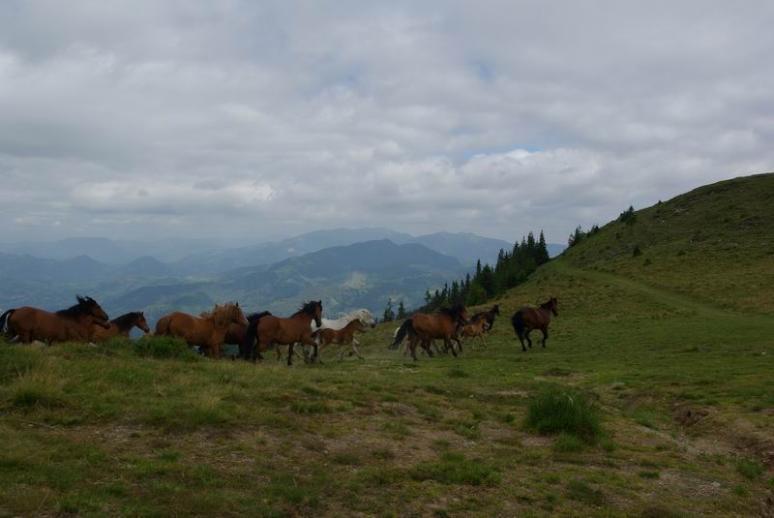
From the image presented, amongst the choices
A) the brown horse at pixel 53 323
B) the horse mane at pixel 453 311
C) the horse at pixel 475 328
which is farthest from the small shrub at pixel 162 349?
the horse at pixel 475 328

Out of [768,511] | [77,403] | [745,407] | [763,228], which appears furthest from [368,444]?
[763,228]

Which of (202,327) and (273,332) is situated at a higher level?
(202,327)

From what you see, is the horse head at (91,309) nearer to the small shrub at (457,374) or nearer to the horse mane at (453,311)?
the small shrub at (457,374)

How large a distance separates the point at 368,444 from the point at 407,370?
10895 mm

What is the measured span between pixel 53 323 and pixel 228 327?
5.18 m

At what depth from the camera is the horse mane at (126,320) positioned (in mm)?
20625

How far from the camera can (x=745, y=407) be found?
14.0 meters

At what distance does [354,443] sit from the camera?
31.0 feet

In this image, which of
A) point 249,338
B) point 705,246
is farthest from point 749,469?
point 705,246

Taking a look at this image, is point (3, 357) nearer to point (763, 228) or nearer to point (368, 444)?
point (368, 444)

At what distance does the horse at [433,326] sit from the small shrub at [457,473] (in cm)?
1701

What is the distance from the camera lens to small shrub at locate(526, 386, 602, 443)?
11270 millimetres

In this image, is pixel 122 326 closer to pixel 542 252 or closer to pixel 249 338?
pixel 249 338

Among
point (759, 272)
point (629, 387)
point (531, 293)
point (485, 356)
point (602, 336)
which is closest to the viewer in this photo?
point (629, 387)
